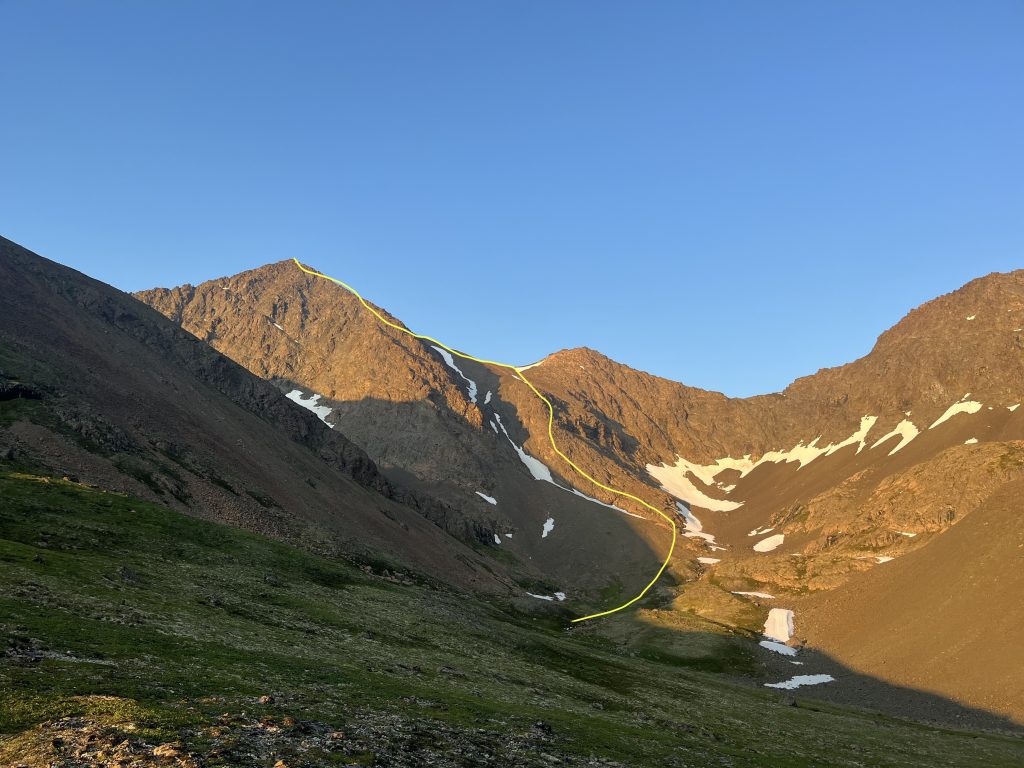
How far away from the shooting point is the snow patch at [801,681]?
11138 cm

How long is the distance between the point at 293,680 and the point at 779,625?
457 feet

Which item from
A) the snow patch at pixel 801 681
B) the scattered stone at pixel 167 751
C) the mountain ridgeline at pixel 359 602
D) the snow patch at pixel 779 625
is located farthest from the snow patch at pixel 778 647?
the scattered stone at pixel 167 751

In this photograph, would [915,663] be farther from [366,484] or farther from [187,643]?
[366,484]

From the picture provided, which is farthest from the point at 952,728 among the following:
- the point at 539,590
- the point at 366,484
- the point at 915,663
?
the point at 366,484

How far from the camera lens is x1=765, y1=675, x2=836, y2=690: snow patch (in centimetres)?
11138

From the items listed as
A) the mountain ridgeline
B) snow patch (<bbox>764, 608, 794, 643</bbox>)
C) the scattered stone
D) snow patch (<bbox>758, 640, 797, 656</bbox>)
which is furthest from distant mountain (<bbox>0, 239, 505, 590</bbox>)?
the scattered stone

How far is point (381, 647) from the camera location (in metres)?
52.5

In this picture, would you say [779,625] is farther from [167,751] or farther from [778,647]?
[167,751]

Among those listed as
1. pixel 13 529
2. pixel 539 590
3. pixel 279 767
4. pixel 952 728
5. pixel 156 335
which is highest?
pixel 156 335

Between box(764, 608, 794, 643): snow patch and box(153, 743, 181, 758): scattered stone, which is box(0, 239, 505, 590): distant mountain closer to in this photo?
box(764, 608, 794, 643): snow patch

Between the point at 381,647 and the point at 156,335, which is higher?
the point at 156,335

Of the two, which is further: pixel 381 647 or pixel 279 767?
pixel 381 647

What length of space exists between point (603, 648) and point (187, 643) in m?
104

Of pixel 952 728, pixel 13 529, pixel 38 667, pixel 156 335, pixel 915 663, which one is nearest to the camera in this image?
pixel 38 667
